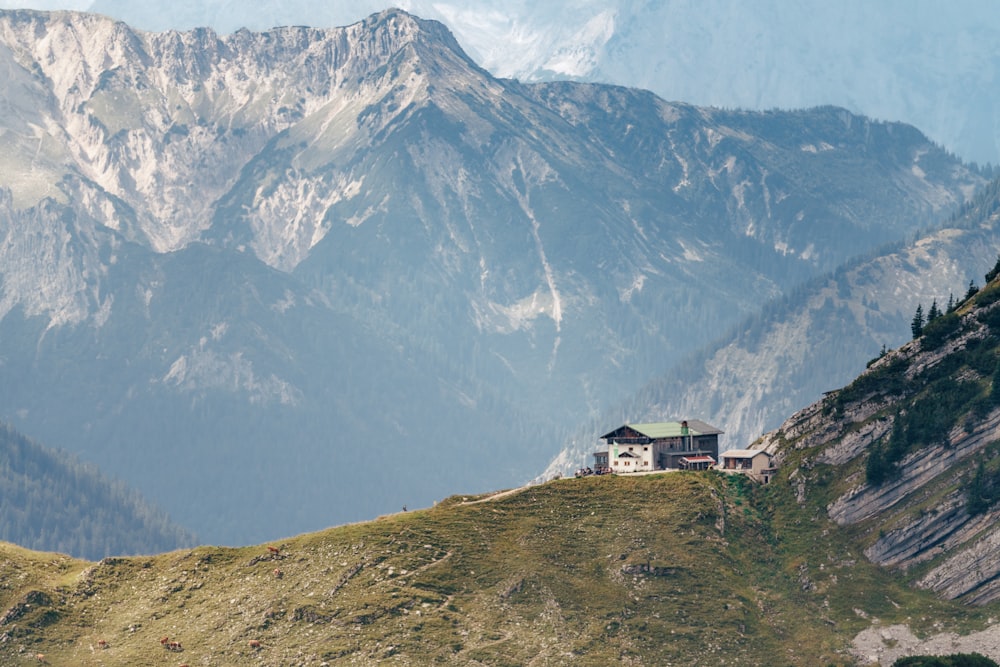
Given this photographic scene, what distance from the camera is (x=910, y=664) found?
198250 mm

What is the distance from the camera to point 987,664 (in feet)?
639

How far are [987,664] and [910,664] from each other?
8.39m
